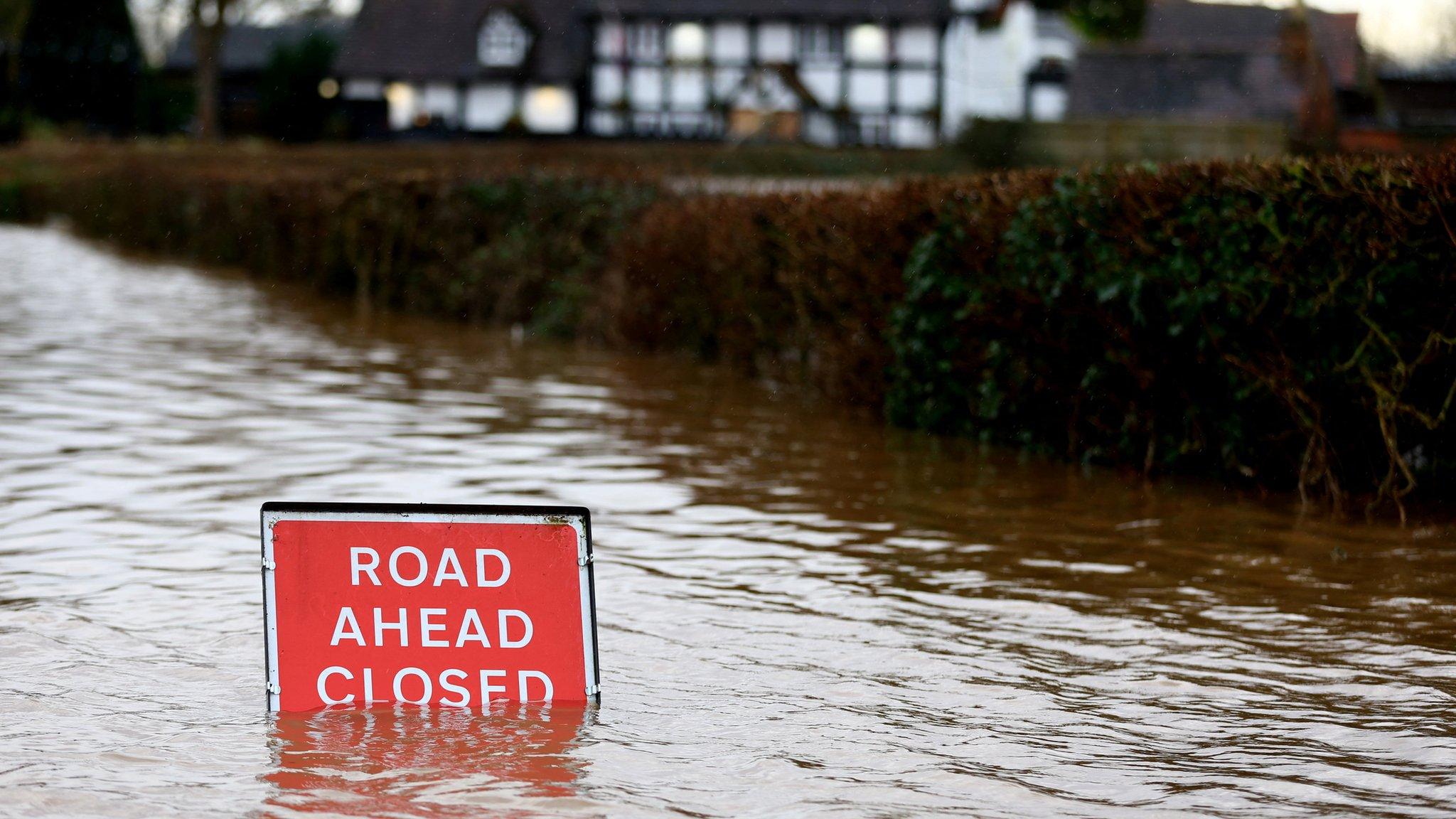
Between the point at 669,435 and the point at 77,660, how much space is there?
612 cm

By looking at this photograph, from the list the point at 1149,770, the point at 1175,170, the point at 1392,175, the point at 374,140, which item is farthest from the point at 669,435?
the point at 374,140

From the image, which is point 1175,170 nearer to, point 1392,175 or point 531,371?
point 1392,175

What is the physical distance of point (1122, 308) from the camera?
1007cm

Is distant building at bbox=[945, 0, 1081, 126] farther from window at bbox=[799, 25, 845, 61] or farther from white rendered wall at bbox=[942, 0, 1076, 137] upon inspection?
window at bbox=[799, 25, 845, 61]

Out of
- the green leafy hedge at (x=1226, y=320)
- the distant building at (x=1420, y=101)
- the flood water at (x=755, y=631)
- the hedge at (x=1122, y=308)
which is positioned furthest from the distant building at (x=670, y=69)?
the flood water at (x=755, y=631)

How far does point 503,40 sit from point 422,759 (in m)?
61.2

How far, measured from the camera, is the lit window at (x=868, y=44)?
60031 millimetres

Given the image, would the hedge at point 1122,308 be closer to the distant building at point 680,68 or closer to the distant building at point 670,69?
the distant building at point 680,68

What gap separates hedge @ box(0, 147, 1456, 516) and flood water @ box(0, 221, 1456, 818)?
1.19ft

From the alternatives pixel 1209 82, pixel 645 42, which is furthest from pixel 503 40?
pixel 1209 82

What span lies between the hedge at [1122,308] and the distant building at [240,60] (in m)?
61.7

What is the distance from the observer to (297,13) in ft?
198

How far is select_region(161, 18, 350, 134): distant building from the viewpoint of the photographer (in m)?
76.9

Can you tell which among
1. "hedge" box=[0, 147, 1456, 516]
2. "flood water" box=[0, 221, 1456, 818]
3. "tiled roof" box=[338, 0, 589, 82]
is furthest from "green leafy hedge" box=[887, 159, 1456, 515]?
"tiled roof" box=[338, 0, 589, 82]
